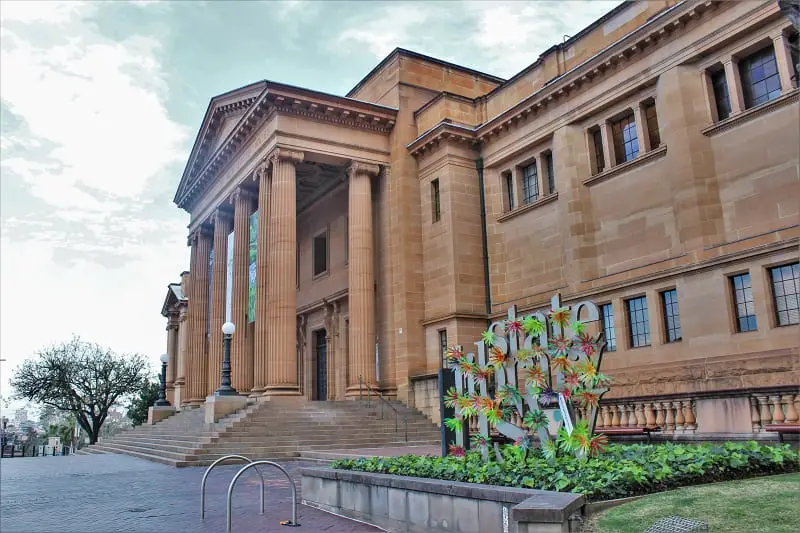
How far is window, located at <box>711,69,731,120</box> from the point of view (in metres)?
19.1

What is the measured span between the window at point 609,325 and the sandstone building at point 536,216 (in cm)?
8

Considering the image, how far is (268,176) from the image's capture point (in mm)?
28656

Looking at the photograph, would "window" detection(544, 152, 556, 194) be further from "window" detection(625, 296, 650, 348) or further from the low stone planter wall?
the low stone planter wall

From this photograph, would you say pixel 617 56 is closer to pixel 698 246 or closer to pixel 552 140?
pixel 552 140

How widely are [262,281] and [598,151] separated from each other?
47.1 ft

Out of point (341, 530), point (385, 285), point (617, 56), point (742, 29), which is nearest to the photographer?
Answer: point (341, 530)

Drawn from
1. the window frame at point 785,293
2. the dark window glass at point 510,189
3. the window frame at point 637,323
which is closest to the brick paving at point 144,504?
the window frame at point 637,323

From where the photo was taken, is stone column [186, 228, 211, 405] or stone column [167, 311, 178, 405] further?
stone column [167, 311, 178, 405]

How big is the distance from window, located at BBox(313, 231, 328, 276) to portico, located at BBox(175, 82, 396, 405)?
0.06 meters

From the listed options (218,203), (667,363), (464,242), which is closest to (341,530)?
(667,363)

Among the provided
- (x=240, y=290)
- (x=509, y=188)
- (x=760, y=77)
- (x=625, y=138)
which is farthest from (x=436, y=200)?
(x=760, y=77)

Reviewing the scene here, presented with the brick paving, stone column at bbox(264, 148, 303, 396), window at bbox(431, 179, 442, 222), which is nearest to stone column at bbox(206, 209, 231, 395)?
stone column at bbox(264, 148, 303, 396)

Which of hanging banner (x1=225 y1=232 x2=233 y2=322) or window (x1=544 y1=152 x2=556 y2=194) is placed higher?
window (x1=544 y1=152 x2=556 y2=194)

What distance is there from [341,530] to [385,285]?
19711mm
